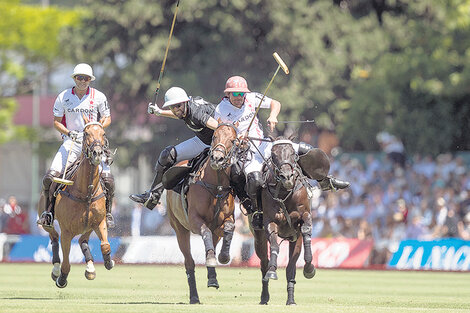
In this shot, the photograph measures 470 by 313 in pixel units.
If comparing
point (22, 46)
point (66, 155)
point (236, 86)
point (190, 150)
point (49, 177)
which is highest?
point (236, 86)

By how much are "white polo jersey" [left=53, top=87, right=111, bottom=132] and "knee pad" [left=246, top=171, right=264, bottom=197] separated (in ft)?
7.78

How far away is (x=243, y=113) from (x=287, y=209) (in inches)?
57.9

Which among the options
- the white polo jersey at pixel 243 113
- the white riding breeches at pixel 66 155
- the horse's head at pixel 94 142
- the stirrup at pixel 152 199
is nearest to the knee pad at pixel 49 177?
the white riding breeches at pixel 66 155

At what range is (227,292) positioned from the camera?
16.8 m

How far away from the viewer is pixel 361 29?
33.5m

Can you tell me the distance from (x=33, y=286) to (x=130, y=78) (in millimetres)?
16404

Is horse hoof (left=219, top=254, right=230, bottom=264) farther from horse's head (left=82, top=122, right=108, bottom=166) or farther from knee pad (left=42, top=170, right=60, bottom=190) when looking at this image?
knee pad (left=42, top=170, right=60, bottom=190)

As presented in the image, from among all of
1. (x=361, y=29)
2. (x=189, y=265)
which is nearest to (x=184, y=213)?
(x=189, y=265)

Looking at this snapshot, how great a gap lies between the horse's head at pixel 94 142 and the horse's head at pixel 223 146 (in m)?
1.45

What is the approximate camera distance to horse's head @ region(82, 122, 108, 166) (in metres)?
13.4

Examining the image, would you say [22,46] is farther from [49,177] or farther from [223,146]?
[223,146]

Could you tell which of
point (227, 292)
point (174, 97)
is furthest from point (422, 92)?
point (174, 97)

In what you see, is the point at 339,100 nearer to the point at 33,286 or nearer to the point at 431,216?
the point at 431,216

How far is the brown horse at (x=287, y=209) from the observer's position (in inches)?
521
